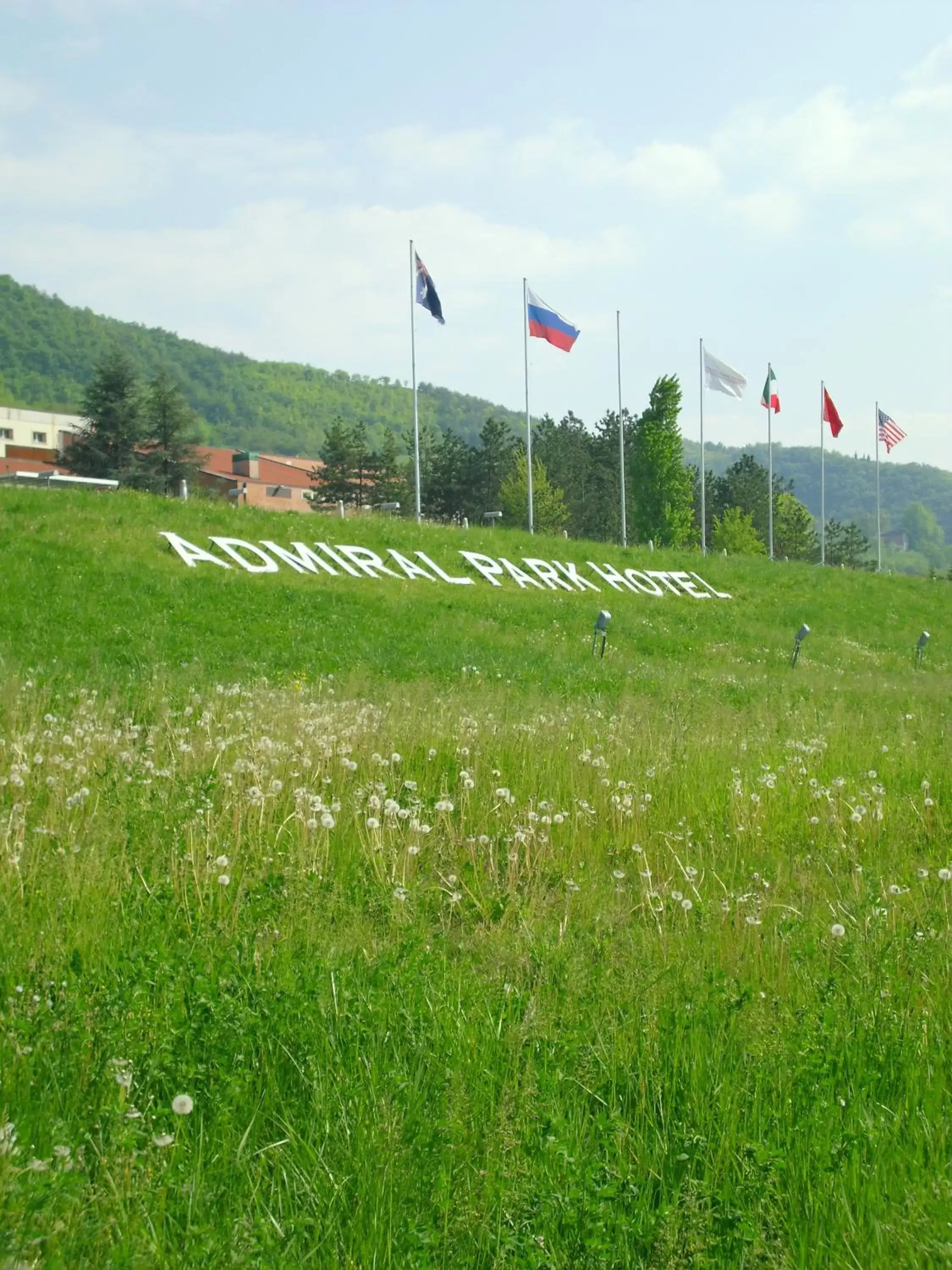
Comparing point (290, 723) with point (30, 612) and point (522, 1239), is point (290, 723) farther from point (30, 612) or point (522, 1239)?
point (30, 612)

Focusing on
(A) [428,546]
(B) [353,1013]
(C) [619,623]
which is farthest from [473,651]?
(B) [353,1013]

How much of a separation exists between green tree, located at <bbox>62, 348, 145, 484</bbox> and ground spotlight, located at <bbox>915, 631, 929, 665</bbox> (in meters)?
50.1

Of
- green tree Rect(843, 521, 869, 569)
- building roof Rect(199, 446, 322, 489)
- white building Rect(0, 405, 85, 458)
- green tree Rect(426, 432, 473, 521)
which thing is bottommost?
green tree Rect(843, 521, 869, 569)

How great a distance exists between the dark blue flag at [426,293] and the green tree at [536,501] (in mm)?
33024

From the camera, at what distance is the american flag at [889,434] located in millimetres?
49469

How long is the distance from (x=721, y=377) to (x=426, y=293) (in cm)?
1755

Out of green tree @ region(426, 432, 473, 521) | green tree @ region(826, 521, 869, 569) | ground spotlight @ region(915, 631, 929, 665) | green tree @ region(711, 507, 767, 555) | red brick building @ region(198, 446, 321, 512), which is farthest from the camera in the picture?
green tree @ region(826, 521, 869, 569)

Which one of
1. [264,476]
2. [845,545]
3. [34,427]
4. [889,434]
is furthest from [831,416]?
[34,427]

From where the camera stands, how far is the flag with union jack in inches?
1948

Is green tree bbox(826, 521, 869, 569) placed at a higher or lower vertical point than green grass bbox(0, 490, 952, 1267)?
higher

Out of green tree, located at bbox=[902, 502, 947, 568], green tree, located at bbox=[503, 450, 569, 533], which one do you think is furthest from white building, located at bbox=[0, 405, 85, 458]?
green tree, located at bbox=[902, 502, 947, 568]

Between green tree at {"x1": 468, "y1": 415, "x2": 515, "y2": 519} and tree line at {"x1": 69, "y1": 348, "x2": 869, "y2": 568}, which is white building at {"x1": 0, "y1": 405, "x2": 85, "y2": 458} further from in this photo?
green tree at {"x1": 468, "y1": 415, "x2": 515, "y2": 519}

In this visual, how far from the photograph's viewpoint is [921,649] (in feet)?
87.8

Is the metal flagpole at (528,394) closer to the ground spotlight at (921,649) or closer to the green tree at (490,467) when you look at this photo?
the ground spotlight at (921,649)
